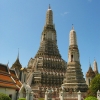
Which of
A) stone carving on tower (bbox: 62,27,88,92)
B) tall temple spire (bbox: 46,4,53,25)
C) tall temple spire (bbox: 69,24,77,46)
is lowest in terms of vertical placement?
stone carving on tower (bbox: 62,27,88,92)

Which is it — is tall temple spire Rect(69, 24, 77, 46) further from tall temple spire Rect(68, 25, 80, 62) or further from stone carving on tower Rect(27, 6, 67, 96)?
stone carving on tower Rect(27, 6, 67, 96)

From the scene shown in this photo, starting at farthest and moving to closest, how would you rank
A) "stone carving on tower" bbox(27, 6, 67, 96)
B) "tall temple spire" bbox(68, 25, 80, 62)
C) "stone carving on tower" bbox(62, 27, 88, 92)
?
"stone carving on tower" bbox(27, 6, 67, 96) → "tall temple spire" bbox(68, 25, 80, 62) → "stone carving on tower" bbox(62, 27, 88, 92)

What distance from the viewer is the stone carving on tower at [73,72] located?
34.3m

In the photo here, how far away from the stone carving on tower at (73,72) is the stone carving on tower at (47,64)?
747 centimetres

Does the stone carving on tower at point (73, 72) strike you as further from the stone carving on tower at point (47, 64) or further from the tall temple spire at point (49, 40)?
the tall temple spire at point (49, 40)

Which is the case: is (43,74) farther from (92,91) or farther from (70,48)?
(92,91)

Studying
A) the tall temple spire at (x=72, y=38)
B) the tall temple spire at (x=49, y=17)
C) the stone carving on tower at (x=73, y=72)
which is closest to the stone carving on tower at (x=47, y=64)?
the tall temple spire at (x=49, y=17)

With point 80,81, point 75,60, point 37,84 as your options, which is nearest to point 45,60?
point 37,84

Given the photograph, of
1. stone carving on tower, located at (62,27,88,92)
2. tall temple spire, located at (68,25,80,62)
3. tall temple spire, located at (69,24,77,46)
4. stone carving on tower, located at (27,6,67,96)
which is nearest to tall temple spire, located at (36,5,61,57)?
stone carving on tower, located at (27,6,67,96)

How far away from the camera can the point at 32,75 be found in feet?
143

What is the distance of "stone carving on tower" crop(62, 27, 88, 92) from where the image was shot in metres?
34.3

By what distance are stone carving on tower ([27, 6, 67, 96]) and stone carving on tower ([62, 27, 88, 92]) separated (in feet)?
24.5

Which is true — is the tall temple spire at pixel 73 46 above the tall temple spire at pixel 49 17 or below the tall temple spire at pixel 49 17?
below

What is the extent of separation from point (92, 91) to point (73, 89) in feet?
15.3
